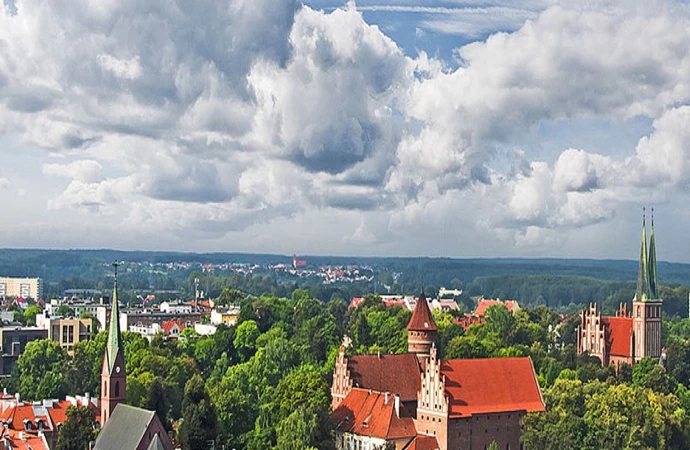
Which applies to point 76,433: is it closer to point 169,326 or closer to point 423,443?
point 423,443

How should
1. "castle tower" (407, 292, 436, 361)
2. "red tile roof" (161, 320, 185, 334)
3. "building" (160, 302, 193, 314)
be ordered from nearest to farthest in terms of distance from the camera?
"castle tower" (407, 292, 436, 361)
"red tile roof" (161, 320, 185, 334)
"building" (160, 302, 193, 314)

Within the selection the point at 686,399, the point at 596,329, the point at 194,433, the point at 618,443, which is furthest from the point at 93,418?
the point at 596,329

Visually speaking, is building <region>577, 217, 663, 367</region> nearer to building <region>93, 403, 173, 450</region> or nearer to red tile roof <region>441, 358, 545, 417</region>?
red tile roof <region>441, 358, 545, 417</region>

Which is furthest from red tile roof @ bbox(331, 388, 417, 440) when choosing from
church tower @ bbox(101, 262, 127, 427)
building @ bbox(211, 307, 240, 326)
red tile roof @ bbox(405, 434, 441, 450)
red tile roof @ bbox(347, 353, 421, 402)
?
building @ bbox(211, 307, 240, 326)

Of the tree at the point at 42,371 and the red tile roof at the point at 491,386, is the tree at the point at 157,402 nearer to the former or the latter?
the red tile roof at the point at 491,386

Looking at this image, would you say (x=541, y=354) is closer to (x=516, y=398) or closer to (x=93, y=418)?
(x=516, y=398)

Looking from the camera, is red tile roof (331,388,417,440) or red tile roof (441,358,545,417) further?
red tile roof (441,358,545,417)
